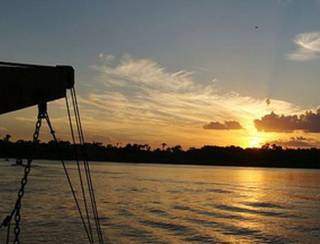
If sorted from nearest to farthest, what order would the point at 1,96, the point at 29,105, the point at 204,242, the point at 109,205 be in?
the point at 1,96
the point at 29,105
the point at 204,242
the point at 109,205

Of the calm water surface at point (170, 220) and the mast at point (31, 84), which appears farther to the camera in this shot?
the calm water surface at point (170, 220)

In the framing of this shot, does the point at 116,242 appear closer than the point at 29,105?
No

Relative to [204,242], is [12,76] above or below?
above

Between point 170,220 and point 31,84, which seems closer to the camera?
point 31,84

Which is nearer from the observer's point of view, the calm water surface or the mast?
the mast

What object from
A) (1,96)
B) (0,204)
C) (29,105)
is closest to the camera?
(1,96)

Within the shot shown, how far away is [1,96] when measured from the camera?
5.29 m

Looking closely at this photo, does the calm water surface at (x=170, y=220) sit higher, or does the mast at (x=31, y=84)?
the mast at (x=31, y=84)

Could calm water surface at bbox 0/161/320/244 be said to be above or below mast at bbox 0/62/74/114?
below

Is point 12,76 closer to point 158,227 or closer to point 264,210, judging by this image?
point 158,227

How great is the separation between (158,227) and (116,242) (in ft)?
22.0

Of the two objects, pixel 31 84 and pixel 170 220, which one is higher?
pixel 31 84

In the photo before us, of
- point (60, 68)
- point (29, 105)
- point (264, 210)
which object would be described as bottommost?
point (264, 210)

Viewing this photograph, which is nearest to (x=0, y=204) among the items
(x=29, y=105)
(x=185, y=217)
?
(x=185, y=217)
